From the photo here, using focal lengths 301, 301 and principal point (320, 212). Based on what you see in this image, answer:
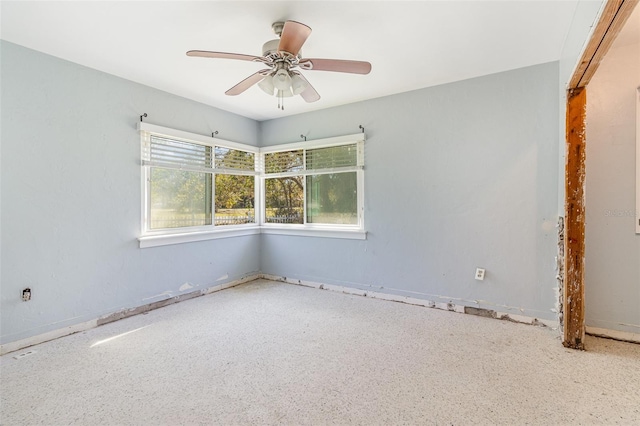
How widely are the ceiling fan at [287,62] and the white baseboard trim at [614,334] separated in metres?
2.88

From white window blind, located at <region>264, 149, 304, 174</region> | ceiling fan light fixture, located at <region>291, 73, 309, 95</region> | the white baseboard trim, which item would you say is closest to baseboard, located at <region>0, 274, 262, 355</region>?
white window blind, located at <region>264, 149, 304, 174</region>

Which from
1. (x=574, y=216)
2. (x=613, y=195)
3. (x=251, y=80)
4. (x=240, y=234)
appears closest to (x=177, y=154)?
(x=240, y=234)

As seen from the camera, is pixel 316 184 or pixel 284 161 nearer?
pixel 316 184

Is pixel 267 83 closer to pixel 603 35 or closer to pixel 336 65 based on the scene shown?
pixel 336 65

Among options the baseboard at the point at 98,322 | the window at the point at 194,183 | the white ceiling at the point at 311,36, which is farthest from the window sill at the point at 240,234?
the white ceiling at the point at 311,36

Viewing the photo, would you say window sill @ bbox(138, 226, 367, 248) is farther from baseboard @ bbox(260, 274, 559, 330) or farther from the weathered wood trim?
the weathered wood trim

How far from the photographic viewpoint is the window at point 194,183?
329cm

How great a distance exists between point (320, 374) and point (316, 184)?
2687mm

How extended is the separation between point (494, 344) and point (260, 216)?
11.2 feet

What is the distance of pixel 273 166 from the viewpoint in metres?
4.58

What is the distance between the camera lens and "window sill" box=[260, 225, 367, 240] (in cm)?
377

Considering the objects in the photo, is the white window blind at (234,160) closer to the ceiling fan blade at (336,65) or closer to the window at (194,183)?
the window at (194,183)

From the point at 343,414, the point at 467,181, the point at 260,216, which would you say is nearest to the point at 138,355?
the point at 343,414

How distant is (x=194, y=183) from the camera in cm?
374
